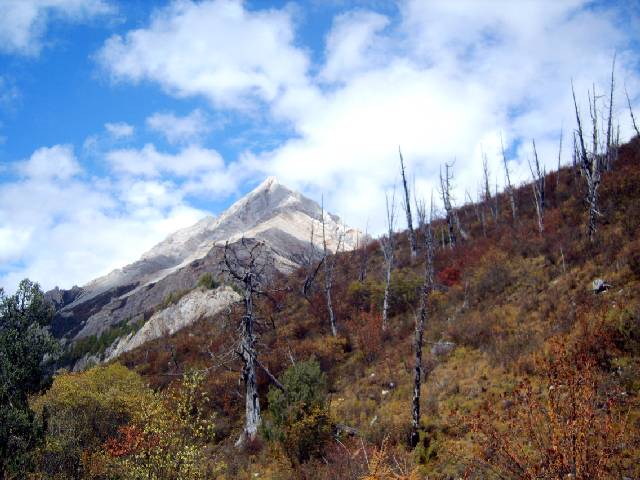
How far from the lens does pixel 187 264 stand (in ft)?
268

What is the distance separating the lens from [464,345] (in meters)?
16.9

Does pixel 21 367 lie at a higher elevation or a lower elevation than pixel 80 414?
higher

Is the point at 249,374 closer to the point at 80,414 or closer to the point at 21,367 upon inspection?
the point at 80,414

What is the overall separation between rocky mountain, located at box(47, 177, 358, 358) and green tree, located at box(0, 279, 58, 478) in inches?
1080

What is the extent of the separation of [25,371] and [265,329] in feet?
47.9

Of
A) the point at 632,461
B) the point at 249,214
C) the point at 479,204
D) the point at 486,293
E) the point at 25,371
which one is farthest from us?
the point at 249,214

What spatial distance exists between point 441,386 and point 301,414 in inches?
196

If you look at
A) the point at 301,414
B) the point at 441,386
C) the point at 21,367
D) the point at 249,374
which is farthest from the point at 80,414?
the point at 441,386

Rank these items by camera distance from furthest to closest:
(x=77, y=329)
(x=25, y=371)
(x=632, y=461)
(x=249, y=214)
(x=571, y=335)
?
1. (x=249, y=214)
2. (x=77, y=329)
3. (x=25, y=371)
4. (x=571, y=335)
5. (x=632, y=461)

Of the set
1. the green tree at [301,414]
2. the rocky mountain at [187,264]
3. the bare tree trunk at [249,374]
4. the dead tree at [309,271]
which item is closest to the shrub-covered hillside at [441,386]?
the green tree at [301,414]

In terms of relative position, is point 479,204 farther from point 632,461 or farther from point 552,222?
point 632,461

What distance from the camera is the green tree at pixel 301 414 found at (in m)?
13.3

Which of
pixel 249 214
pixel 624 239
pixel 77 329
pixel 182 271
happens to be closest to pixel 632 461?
pixel 624 239

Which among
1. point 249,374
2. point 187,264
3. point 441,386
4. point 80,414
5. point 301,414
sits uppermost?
point 187,264
